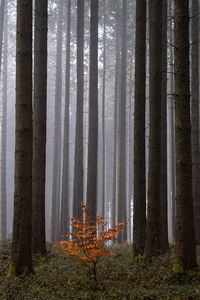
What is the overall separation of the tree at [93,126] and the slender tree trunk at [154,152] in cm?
580

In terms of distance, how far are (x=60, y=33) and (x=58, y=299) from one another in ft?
73.7

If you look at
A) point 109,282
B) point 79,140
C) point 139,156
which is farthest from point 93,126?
point 109,282

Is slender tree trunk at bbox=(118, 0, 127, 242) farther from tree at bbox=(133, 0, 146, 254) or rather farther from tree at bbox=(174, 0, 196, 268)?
tree at bbox=(174, 0, 196, 268)

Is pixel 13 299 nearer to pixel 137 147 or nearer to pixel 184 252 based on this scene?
pixel 184 252

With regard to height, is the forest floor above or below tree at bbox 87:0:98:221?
below

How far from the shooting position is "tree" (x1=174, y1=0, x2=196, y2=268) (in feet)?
21.7

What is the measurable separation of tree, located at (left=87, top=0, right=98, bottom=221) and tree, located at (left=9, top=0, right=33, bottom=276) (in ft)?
22.2

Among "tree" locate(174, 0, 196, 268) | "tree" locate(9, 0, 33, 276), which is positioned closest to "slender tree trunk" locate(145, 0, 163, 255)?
"tree" locate(174, 0, 196, 268)

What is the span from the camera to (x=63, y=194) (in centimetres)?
1931

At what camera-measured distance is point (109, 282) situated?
6.73m

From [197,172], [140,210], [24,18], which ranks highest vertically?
[24,18]

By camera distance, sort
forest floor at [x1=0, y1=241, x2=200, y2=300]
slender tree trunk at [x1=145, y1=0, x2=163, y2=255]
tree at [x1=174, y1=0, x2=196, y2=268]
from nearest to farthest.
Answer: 1. forest floor at [x1=0, y1=241, x2=200, y2=300]
2. tree at [x1=174, y1=0, x2=196, y2=268]
3. slender tree trunk at [x1=145, y1=0, x2=163, y2=255]

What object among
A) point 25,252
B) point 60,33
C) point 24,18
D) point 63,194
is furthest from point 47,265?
point 60,33

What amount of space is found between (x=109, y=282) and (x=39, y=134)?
5.09m
